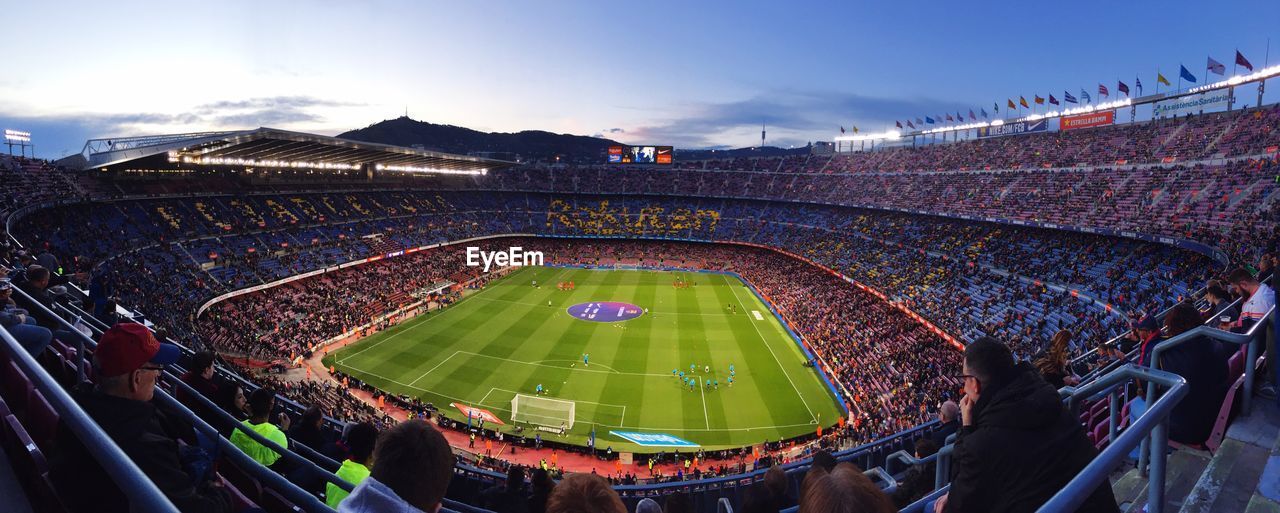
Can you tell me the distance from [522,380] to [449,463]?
93.3 ft

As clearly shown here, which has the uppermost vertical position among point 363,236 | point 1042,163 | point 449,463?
point 1042,163

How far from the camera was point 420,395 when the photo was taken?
27.9 metres

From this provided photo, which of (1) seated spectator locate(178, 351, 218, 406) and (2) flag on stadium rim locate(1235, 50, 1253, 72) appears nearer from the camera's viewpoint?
(1) seated spectator locate(178, 351, 218, 406)

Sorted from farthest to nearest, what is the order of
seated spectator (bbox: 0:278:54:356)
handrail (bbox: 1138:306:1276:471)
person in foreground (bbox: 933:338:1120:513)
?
seated spectator (bbox: 0:278:54:356) → handrail (bbox: 1138:306:1276:471) → person in foreground (bbox: 933:338:1120:513)

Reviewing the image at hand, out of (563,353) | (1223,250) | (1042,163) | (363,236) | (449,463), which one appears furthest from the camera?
(363,236)

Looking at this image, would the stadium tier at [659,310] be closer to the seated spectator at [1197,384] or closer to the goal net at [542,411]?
the seated spectator at [1197,384]

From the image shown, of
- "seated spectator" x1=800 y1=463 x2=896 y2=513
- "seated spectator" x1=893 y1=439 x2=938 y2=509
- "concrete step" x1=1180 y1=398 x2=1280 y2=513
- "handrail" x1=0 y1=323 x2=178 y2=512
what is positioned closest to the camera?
"handrail" x1=0 y1=323 x2=178 y2=512

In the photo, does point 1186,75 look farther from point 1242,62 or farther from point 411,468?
point 411,468

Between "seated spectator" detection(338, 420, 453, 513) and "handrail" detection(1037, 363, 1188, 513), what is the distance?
2.52 meters

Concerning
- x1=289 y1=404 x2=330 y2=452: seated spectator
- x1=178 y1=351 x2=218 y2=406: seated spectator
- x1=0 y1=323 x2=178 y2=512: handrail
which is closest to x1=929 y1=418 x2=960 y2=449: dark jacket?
x1=0 y1=323 x2=178 y2=512: handrail

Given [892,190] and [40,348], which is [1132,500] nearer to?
[40,348]

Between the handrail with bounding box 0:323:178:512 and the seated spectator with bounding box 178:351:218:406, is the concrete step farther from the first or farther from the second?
the seated spectator with bounding box 178:351:218:406

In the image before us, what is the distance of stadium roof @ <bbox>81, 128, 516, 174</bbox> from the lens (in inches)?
1332

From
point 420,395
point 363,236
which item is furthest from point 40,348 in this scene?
point 363,236
